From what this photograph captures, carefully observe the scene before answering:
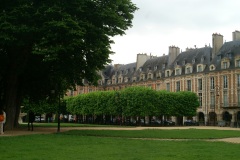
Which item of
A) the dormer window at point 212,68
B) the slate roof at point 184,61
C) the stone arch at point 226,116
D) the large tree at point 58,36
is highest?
the slate roof at point 184,61

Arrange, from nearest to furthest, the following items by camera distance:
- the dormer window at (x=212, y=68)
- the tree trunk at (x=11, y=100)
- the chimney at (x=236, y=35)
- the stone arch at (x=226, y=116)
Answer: the tree trunk at (x=11, y=100), the stone arch at (x=226, y=116), the dormer window at (x=212, y=68), the chimney at (x=236, y=35)

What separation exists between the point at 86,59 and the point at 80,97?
4319 centimetres

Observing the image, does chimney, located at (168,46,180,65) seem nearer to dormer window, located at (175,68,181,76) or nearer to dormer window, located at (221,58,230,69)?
dormer window, located at (175,68,181,76)

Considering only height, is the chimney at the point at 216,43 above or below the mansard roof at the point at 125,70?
above

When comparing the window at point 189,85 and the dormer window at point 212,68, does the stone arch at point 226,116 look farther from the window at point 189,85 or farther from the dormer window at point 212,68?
the window at point 189,85

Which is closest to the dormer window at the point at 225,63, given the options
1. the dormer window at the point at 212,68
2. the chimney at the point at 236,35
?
the dormer window at the point at 212,68

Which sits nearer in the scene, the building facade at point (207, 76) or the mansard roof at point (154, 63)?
the building facade at point (207, 76)

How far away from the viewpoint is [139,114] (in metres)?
57.6

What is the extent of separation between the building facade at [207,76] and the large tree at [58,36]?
3504cm

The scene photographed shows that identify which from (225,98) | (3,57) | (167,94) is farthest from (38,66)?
(225,98)

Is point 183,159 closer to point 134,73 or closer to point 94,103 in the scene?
point 94,103

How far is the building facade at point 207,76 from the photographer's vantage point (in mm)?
67438

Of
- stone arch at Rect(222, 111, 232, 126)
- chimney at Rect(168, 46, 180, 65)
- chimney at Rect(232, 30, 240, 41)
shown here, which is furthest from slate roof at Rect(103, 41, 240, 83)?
stone arch at Rect(222, 111, 232, 126)

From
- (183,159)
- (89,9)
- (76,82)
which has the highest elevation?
(89,9)
